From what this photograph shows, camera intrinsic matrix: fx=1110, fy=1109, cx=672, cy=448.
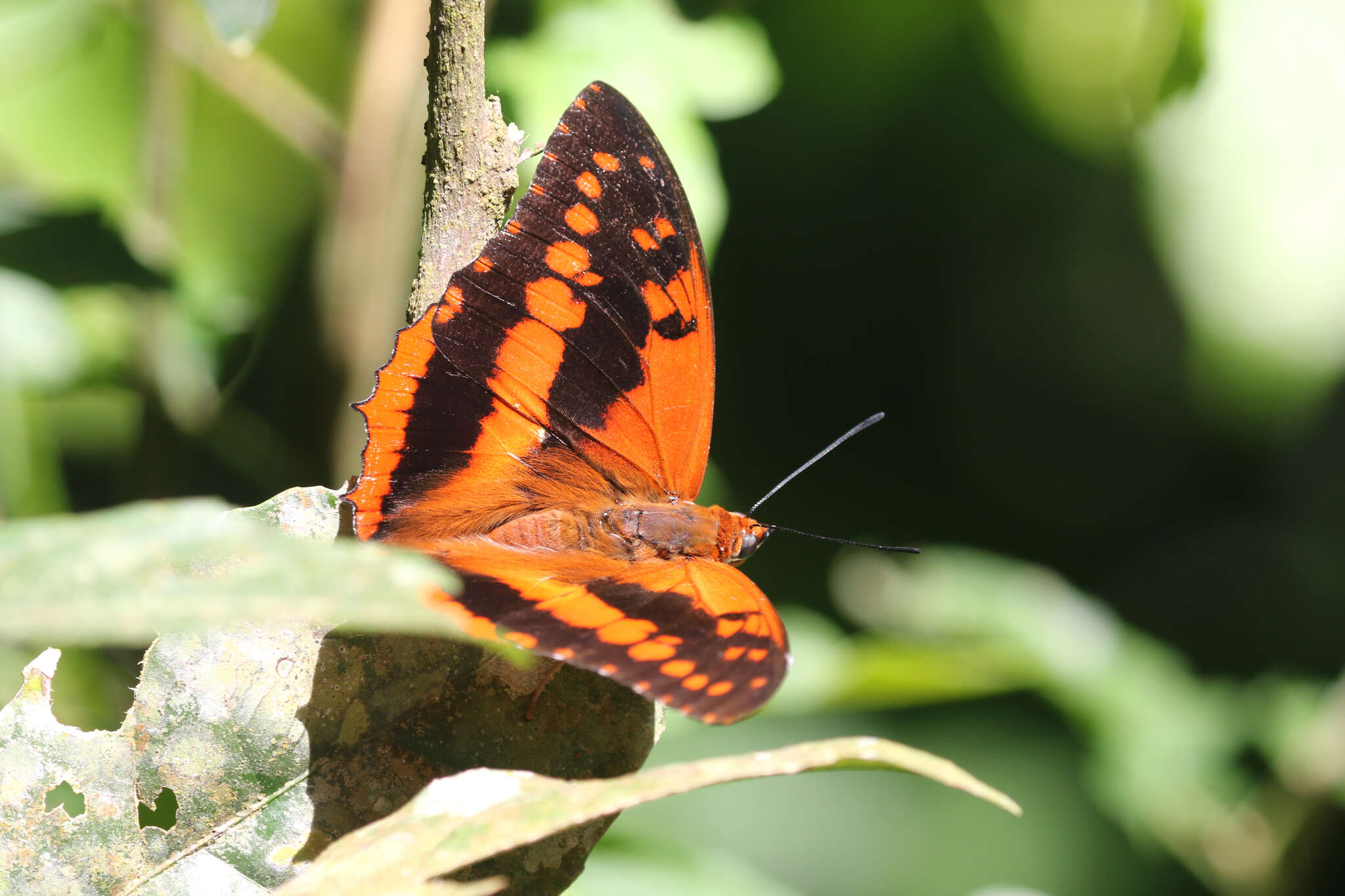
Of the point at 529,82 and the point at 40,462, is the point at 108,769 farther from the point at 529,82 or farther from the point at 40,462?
the point at 40,462

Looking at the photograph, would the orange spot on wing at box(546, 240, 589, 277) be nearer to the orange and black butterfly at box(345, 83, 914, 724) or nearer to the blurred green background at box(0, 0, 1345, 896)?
the orange and black butterfly at box(345, 83, 914, 724)

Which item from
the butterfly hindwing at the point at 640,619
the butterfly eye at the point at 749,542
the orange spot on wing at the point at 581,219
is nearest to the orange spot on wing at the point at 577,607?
the butterfly hindwing at the point at 640,619

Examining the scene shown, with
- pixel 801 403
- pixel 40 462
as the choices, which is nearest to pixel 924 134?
pixel 801 403

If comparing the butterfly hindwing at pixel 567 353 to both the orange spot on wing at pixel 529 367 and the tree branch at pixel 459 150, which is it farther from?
the tree branch at pixel 459 150

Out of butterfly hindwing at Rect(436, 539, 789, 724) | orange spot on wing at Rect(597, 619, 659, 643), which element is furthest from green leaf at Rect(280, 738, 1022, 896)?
orange spot on wing at Rect(597, 619, 659, 643)

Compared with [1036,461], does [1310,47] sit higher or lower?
higher

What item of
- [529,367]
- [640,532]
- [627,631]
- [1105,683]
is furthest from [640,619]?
[1105,683]
